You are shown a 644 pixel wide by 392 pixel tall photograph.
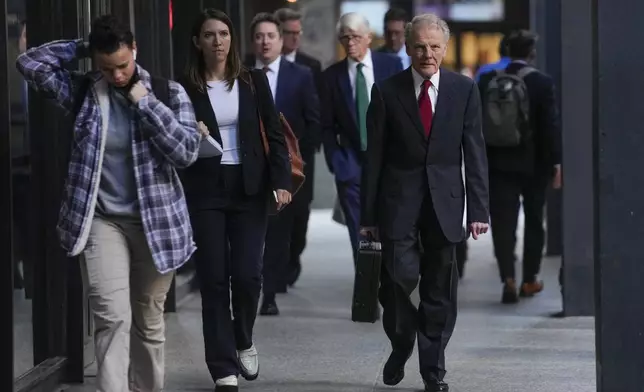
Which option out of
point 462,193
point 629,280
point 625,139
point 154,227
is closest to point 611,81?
point 625,139

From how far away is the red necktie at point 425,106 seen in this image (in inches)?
275

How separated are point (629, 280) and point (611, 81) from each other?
0.79 meters

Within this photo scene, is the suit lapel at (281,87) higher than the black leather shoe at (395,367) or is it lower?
higher

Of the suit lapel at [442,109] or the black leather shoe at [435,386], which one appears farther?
the black leather shoe at [435,386]

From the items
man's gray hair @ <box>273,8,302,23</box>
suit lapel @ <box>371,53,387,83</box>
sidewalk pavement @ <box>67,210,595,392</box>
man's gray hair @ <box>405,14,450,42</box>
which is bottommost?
sidewalk pavement @ <box>67,210,595,392</box>

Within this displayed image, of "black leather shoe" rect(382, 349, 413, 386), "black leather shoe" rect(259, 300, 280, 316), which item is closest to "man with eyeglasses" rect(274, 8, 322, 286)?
"black leather shoe" rect(259, 300, 280, 316)

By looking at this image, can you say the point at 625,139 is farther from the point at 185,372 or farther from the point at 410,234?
the point at 185,372

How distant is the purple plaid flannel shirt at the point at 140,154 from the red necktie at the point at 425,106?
4.33 ft

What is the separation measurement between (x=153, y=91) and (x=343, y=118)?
383 centimetres

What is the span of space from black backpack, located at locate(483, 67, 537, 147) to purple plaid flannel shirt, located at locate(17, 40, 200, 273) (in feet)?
14.1

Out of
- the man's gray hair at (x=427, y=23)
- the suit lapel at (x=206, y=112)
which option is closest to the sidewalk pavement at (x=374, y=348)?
the suit lapel at (x=206, y=112)

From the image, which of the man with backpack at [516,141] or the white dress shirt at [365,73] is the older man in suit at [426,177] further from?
the man with backpack at [516,141]

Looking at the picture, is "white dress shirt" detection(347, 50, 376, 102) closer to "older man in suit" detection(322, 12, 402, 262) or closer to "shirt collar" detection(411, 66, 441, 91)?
"older man in suit" detection(322, 12, 402, 262)

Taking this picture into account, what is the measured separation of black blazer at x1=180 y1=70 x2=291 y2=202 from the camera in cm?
698
